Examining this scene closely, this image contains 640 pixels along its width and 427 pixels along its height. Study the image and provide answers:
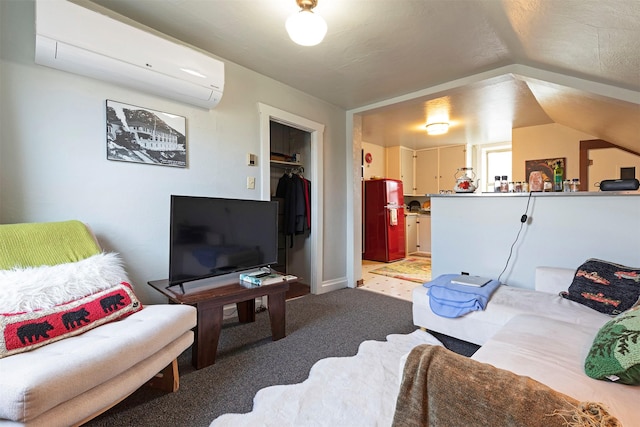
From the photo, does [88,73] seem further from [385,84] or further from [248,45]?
[385,84]

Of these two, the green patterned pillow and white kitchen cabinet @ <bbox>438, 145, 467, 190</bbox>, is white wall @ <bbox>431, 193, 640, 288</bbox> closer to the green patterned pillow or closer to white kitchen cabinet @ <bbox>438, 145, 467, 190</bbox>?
the green patterned pillow

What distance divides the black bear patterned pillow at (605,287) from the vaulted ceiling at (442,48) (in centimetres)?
128

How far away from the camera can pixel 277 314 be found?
216 cm

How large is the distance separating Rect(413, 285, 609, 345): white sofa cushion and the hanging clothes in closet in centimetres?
163

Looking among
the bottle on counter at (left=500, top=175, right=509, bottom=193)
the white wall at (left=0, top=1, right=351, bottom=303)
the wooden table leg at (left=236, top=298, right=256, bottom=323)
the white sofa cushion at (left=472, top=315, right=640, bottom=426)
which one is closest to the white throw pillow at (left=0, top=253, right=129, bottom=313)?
the white wall at (left=0, top=1, right=351, bottom=303)

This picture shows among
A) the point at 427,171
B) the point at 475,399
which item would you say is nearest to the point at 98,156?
the point at 475,399

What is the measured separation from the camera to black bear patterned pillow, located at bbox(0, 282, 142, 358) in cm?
110

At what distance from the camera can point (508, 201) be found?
100 inches

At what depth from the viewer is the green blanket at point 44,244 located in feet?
4.69

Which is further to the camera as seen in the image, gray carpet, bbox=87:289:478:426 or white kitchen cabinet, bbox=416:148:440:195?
white kitchen cabinet, bbox=416:148:440:195

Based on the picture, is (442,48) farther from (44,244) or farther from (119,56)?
(44,244)

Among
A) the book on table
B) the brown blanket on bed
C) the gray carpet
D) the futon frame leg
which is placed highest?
the brown blanket on bed

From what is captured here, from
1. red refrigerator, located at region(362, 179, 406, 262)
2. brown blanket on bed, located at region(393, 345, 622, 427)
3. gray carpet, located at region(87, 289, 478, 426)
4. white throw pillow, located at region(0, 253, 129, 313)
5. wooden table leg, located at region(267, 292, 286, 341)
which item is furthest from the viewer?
red refrigerator, located at region(362, 179, 406, 262)

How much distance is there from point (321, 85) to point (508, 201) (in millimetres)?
2107
